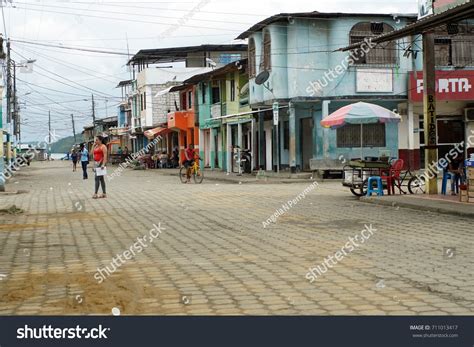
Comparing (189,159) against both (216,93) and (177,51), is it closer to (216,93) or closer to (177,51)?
(216,93)

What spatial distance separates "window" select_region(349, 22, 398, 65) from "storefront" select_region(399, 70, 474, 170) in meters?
1.30

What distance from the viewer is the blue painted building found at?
98.1 ft

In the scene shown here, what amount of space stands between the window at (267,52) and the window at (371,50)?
11.7 ft

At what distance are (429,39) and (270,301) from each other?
1270 cm

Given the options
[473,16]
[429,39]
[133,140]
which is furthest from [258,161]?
[133,140]

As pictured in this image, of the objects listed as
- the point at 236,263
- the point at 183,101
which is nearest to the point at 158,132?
the point at 183,101

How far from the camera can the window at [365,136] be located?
3084 cm

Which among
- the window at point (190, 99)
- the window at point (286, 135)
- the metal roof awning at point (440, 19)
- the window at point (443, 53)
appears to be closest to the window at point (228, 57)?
the window at point (190, 99)

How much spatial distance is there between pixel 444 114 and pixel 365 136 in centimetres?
409

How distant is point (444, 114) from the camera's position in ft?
105

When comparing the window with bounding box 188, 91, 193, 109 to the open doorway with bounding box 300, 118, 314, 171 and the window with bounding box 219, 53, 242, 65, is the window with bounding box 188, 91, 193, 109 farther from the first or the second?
the open doorway with bounding box 300, 118, 314, 171

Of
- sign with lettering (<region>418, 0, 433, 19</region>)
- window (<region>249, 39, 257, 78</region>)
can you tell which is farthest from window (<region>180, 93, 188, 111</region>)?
sign with lettering (<region>418, 0, 433, 19</region>)
